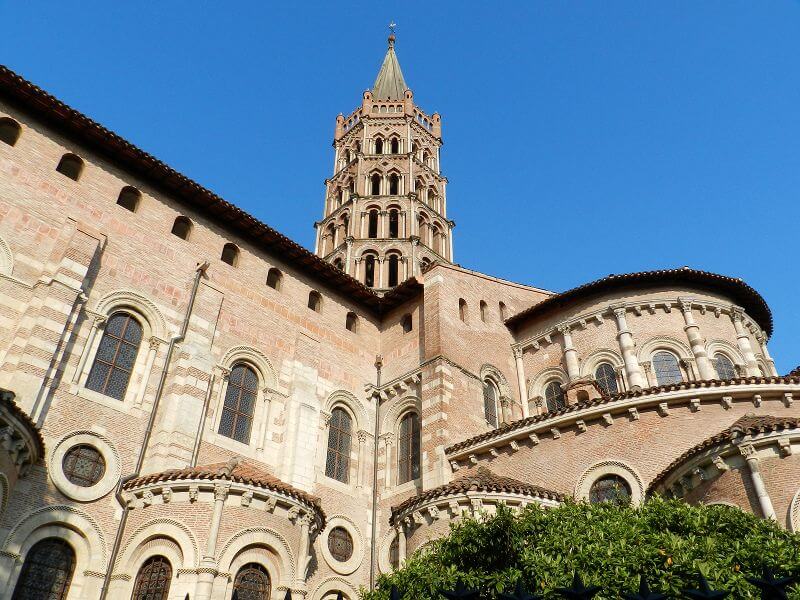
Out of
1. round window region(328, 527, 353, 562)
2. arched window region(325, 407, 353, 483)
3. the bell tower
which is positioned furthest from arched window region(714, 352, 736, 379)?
the bell tower

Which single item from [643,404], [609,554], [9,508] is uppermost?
[643,404]

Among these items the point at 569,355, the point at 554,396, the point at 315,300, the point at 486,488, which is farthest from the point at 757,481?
the point at 315,300

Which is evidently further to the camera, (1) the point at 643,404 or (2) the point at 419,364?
(2) the point at 419,364

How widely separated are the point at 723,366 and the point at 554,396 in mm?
6161

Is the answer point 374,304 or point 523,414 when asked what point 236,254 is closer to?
point 374,304

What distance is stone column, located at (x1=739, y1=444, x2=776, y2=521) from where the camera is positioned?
13609 mm

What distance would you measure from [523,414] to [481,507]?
8.28 metres

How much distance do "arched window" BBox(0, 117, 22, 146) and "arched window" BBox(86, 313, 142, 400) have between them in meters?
5.84

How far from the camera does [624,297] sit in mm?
25016

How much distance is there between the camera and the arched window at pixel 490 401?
23.7 meters

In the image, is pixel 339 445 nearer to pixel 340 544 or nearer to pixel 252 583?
pixel 340 544

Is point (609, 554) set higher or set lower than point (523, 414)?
lower

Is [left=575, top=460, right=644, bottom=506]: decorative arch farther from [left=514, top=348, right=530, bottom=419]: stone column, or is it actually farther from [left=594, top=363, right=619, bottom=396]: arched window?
[left=514, top=348, right=530, bottom=419]: stone column

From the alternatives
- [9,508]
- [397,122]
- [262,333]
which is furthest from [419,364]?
[397,122]
